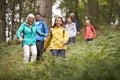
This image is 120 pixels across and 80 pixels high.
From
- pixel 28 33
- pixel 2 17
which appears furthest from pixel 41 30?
pixel 2 17

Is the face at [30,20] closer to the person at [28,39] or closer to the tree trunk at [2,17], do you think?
the person at [28,39]

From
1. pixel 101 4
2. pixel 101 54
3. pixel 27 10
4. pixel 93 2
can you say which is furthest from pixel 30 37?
pixel 101 4

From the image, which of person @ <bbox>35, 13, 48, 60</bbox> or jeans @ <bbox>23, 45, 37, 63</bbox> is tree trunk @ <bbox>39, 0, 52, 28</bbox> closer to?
person @ <bbox>35, 13, 48, 60</bbox>

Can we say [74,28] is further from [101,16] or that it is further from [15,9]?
[101,16]

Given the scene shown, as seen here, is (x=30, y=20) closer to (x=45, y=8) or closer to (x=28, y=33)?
(x=28, y=33)

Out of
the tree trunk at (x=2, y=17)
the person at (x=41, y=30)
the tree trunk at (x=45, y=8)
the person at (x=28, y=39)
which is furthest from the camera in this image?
the tree trunk at (x=2, y=17)

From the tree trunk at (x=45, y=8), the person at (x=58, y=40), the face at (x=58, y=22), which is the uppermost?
the tree trunk at (x=45, y=8)

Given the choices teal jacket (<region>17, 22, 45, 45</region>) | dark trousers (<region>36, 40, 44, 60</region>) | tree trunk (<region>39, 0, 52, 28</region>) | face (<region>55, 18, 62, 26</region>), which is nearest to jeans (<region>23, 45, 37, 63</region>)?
teal jacket (<region>17, 22, 45, 45</region>)

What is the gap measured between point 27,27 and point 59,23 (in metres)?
1.25

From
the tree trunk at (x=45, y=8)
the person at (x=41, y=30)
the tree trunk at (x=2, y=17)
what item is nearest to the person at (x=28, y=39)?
the person at (x=41, y=30)

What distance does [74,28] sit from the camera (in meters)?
18.9

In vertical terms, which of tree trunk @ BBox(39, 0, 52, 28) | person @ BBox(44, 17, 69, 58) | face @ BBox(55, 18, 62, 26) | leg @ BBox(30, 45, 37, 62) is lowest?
leg @ BBox(30, 45, 37, 62)

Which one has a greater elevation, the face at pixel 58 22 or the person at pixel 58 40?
the face at pixel 58 22

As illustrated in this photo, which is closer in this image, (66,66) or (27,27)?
(66,66)
